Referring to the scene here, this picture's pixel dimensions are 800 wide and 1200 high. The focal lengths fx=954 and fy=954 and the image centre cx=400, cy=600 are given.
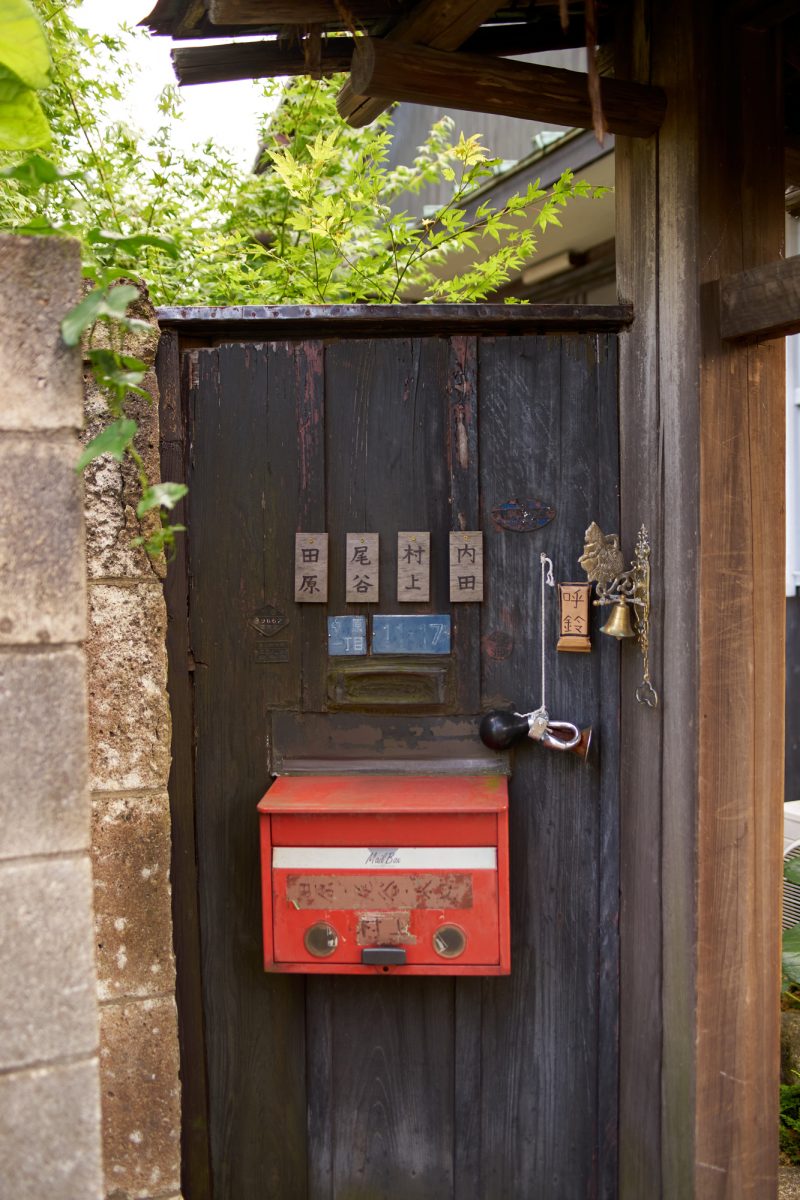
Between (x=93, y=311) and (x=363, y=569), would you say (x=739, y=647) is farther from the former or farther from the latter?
(x=93, y=311)

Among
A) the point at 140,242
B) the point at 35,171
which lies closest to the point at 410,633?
the point at 140,242

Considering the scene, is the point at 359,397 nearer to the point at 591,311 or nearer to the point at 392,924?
the point at 591,311

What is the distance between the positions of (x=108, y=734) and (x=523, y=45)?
2.13 metres

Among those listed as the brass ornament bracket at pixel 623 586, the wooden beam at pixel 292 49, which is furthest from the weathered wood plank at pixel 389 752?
the wooden beam at pixel 292 49

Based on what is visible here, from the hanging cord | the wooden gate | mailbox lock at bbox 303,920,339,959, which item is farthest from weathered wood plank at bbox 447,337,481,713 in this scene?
mailbox lock at bbox 303,920,339,959

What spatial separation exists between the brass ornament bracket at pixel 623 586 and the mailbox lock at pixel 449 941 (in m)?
0.78

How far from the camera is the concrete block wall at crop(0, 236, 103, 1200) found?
151cm

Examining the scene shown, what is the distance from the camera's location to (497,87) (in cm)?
232

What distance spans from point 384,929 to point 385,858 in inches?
7.3

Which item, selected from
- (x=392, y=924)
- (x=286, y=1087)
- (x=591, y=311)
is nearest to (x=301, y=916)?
(x=392, y=924)

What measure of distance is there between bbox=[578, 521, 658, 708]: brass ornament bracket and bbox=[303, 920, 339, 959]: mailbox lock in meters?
1.02

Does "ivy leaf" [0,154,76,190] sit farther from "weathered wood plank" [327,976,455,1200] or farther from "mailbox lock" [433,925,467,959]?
"weathered wood plank" [327,976,455,1200]

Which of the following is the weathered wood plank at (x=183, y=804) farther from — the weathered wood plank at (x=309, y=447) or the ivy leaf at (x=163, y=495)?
the ivy leaf at (x=163, y=495)

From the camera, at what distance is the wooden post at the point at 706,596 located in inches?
93.5
